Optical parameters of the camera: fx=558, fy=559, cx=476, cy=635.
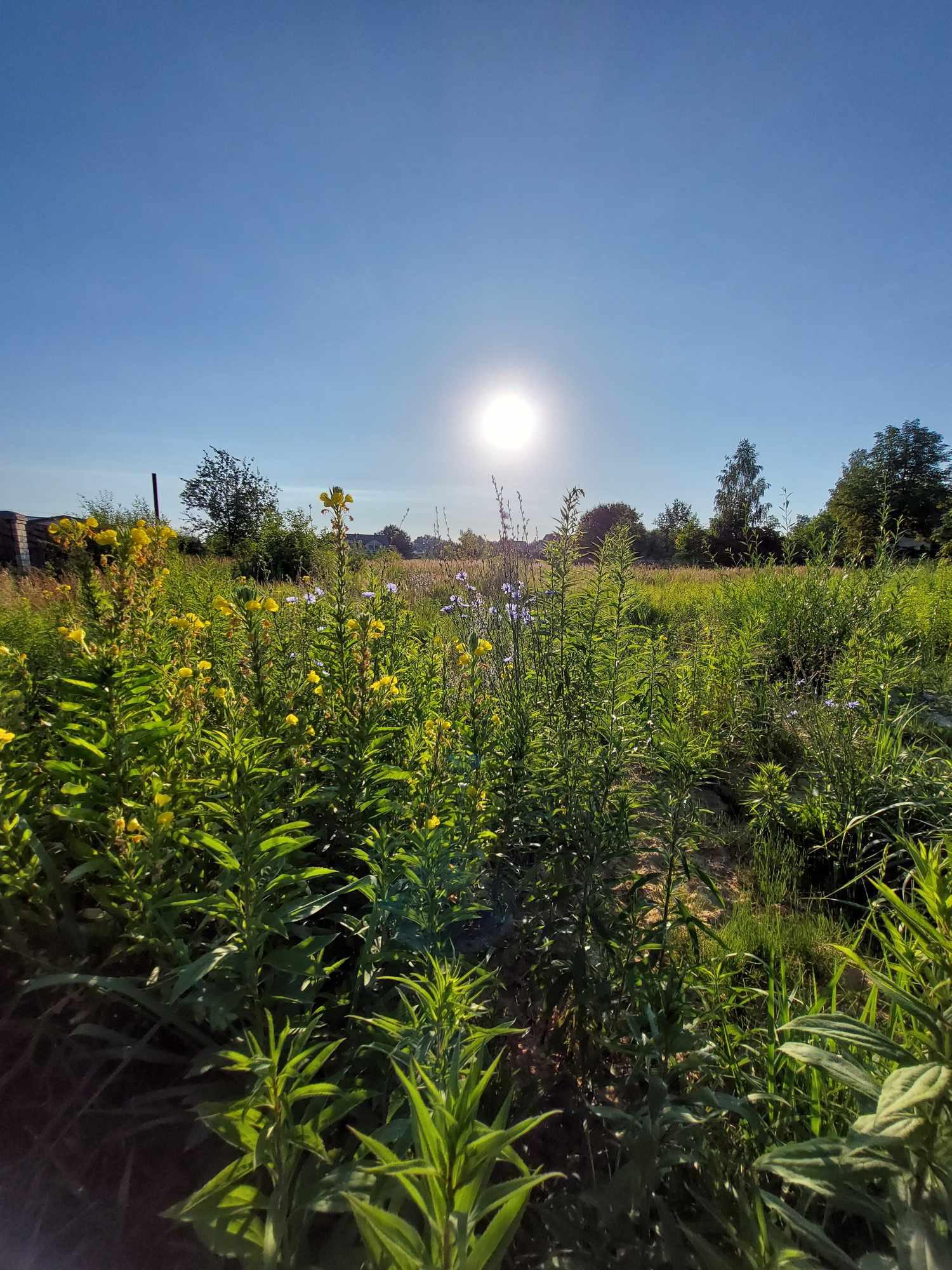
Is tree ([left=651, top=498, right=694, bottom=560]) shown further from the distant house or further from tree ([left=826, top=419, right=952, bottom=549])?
the distant house

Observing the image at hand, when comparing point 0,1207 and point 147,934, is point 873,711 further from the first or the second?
point 0,1207

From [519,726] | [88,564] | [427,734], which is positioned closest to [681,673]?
[519,726]

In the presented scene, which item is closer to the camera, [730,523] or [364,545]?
[364,545]

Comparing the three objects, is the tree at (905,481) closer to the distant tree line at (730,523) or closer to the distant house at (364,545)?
the distant tree line at (730,523)

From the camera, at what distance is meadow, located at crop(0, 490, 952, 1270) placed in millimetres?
797

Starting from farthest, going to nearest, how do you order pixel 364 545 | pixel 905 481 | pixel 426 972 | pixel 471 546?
pixel 905 481
pixel 364 545
pixel 471 546
pixel 426 972

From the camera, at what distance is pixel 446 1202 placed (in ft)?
2.05

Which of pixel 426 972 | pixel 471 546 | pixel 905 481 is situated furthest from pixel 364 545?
pixel 905 481

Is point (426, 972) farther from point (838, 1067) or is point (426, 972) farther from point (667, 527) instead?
point (667, 527)

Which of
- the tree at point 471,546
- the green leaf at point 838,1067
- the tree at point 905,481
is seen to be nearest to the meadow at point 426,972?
A: the green leaf at point 838,1067

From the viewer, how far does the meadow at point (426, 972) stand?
2.62 ft

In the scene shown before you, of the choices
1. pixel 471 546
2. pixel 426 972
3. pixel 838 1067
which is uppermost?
pixel 471 546

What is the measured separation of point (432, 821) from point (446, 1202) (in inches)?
30.4

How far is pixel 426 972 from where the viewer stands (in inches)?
48.6
